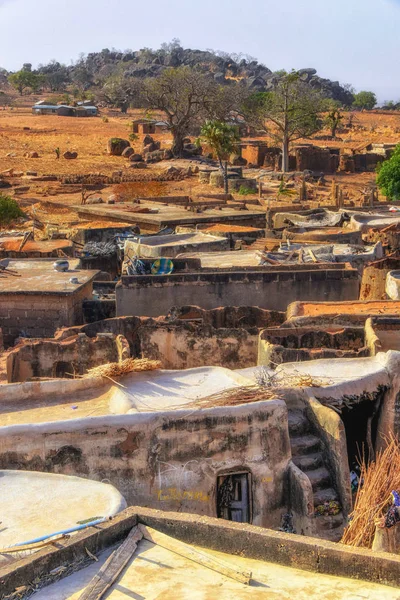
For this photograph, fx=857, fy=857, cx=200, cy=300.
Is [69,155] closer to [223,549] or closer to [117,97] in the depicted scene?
[117,97]

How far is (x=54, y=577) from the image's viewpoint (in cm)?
736

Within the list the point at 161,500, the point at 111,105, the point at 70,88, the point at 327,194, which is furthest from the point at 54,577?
the point at 70,88

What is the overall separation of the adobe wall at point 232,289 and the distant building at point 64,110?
76.7m

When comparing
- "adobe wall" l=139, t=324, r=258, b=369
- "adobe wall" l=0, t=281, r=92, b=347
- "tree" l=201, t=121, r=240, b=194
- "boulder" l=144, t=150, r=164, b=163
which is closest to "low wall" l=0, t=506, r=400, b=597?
"adobe wall" l=139, t=324, r=258, b=369

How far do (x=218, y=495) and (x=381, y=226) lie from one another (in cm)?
2410

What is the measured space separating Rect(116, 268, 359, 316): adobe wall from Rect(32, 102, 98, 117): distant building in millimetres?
76677

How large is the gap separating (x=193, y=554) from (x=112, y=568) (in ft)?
2.58

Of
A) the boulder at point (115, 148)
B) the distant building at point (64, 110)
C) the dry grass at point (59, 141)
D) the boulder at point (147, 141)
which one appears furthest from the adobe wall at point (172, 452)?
the distant building at point (64, 110)

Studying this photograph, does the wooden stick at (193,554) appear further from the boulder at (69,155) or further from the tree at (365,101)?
the tree at (365,101)

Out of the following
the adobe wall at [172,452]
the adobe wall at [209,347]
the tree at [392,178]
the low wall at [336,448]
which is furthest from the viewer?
the tree at [392,178]

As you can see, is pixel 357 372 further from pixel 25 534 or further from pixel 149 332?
pixel 25 534

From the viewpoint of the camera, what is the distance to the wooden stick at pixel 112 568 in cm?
714

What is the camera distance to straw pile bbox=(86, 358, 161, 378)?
13.5m

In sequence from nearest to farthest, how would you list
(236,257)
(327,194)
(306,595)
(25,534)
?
(306,595) → (25,534) → (236,257) → (327,194)
